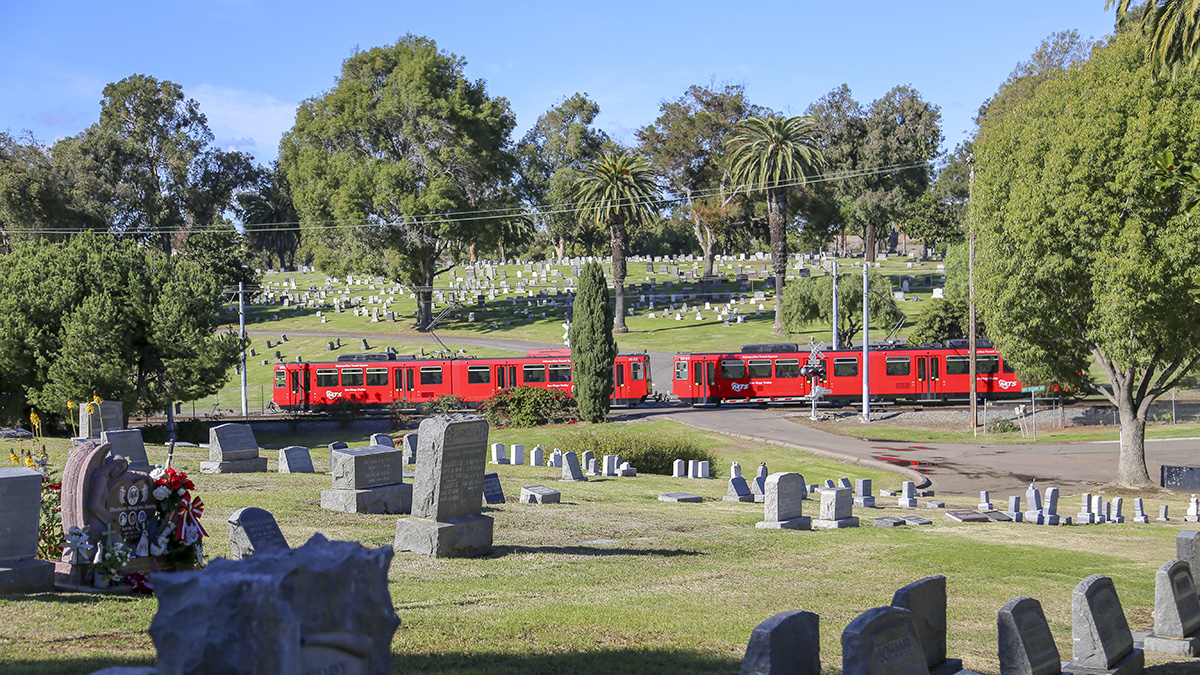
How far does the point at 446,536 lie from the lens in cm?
1165

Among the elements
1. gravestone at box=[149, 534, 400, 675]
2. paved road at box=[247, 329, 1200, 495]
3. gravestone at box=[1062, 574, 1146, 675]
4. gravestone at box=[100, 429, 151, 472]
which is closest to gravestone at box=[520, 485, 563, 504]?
gravestone at box=[100, 429, 151, 472]

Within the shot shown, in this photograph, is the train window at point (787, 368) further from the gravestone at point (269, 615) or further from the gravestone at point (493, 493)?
the gravestone at point (269, 615)

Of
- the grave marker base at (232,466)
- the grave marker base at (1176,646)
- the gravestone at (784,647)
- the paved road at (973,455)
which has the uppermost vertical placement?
the gravestone at (784,647)

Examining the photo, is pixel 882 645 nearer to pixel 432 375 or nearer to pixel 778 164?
pixel 432 375

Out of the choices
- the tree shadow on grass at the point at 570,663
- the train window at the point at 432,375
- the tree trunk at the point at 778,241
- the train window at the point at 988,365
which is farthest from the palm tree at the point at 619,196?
the tree shadow on grass at the point at 570,663

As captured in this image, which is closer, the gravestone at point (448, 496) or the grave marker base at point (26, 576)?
the grave marker base at point (26, 576)

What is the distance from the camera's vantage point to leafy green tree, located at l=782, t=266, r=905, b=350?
175ft

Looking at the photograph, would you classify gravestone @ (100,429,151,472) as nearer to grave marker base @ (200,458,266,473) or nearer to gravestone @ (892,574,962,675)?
grave marker base @ (200,458,266,473)

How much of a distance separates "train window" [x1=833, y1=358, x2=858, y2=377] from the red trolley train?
871 centimetres

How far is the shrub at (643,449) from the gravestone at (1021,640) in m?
19.4

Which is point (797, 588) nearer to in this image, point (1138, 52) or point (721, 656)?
point (721, 656)

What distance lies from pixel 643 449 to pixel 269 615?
77.5 feet

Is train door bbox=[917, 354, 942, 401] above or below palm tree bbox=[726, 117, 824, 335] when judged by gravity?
below

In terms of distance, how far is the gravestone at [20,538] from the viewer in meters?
8.84
